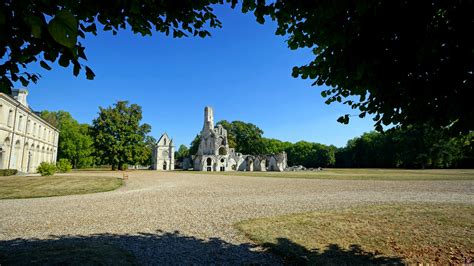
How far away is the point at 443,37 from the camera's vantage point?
3.15 m

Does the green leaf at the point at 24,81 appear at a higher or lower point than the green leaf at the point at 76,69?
higher

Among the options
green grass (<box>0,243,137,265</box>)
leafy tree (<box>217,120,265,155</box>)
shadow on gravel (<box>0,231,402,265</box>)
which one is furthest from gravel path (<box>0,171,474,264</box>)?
leafy tree (<box>217,120,265,155</box>)

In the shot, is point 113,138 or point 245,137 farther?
point 245,137

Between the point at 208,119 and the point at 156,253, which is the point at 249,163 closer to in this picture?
the point at 208,119

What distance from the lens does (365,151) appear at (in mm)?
82000

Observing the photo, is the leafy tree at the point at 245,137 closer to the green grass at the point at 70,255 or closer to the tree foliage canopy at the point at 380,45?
the green grass at the point at 70,255

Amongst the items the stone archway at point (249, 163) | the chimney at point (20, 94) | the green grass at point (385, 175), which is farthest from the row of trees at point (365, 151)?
the chimney at point (20, 94)

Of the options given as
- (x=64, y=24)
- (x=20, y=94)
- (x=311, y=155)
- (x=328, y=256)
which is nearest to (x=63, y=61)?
(x=64, y=24)

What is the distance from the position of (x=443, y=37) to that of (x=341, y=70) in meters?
1.19

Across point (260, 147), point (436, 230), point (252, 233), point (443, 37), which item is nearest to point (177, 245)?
point (252, 233)

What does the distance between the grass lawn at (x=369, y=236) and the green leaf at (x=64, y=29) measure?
5014 millimetres

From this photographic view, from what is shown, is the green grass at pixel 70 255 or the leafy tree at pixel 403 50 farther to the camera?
the green grass at pixel 70 255

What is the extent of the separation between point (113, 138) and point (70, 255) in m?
48.4

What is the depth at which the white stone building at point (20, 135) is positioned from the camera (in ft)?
89.7
